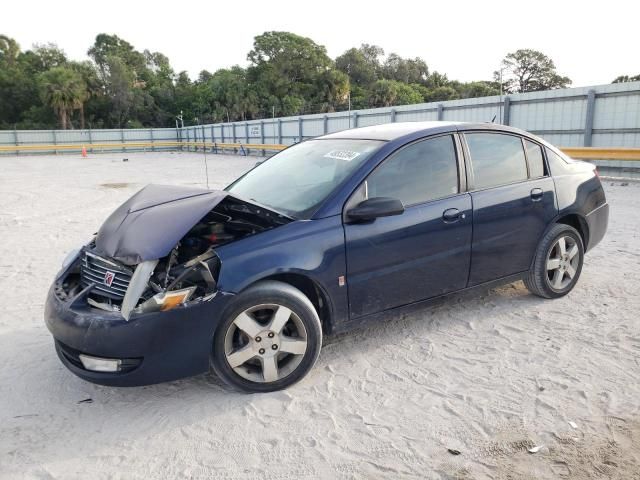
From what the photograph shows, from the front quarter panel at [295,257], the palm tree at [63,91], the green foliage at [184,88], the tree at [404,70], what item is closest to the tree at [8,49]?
the green foliage at [184,88]

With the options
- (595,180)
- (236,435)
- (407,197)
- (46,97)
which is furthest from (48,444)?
(46,97)

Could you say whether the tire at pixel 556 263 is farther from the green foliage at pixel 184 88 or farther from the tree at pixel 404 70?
the tree at pixel 404 70

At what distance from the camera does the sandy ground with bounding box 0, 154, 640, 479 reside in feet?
8.21

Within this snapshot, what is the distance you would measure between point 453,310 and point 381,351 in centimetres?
102

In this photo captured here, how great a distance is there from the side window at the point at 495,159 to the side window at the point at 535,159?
2.9 inches

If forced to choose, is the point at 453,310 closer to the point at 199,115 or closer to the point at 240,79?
the point at 199,115

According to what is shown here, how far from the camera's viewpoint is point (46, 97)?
55.4 metres

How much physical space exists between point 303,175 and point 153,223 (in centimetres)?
125

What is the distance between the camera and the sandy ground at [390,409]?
98.6 inches

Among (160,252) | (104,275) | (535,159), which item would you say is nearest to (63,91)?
(104,275)

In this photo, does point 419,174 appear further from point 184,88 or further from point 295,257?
point 184,88

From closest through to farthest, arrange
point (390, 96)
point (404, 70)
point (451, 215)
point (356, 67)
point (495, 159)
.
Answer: point (451, 215)
point (495, 159)
point (390, 96)
point (356, 67)
point (404, 70)

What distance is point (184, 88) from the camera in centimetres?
7281

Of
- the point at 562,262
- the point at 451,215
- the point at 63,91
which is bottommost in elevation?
the point at 562,262
